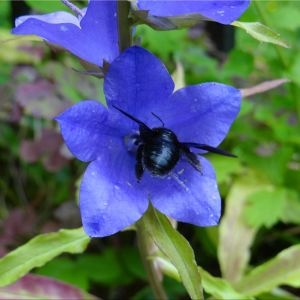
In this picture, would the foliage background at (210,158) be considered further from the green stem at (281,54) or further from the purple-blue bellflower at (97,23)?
the purple-blue bellflower at (97,23)

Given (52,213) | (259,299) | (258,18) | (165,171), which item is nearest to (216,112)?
(165,171)

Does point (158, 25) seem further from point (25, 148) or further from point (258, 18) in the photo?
point (25, 148)

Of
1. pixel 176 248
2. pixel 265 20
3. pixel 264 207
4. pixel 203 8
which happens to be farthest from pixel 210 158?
pixel 203 8

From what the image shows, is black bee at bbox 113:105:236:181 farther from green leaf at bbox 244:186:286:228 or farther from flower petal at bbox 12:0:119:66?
green leaf at bbox 244:186:286:228

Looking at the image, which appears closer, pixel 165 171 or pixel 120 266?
pixel 165 171

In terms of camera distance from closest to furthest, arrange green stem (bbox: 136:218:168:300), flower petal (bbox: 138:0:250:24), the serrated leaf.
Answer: flower petal (bbox: 138:0:250:24)
green stem (bbox: 136:218:168:300)
the serrated leaf

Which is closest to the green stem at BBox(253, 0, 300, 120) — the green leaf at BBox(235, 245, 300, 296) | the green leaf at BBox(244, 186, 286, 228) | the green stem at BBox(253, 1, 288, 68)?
the green stem at BBox(253, 1, 288, 68)

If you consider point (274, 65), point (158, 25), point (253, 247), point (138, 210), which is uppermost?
point (158, 25)
